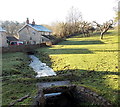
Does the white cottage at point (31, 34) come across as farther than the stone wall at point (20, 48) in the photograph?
Yes

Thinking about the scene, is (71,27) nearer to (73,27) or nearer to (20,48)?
(73,27)

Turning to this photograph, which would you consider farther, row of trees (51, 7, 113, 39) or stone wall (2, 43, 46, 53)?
row of trees (51, 7, 113, 39)

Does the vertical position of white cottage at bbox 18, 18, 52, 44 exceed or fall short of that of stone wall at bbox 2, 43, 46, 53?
it exceeds it

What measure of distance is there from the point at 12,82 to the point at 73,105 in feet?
15.4

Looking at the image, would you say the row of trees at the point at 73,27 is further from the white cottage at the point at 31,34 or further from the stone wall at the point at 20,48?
the stone wall at the point at 20,48

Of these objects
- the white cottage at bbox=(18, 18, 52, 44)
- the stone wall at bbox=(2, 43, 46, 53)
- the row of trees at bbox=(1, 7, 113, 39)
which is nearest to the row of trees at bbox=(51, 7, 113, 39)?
the row of trees at bbox=(1, 7, 113, 39)

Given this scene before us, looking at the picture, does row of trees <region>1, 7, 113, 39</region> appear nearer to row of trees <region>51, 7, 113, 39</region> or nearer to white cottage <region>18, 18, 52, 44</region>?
row of trees <region>51, 7, 113, 39</region>

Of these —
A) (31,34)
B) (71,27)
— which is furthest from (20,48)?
(71,27)

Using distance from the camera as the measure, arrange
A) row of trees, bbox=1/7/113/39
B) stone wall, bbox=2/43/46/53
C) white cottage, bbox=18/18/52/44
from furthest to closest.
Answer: row of trees, bbox=1/7/113/39 < white cottage, bbox=18/18/52/44 < stone wall, bbox=2/43/46/53

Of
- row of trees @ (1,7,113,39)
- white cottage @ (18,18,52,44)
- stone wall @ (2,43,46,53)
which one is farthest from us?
row of trees @ (1,7,113,39)

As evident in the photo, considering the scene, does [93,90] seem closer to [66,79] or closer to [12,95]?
[66,79]

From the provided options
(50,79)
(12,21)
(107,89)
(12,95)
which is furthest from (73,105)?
(12,21)

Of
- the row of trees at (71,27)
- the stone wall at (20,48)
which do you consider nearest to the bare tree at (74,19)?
the row of trees at (71,27)

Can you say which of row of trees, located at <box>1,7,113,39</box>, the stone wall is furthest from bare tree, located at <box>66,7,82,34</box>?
the stone wall
